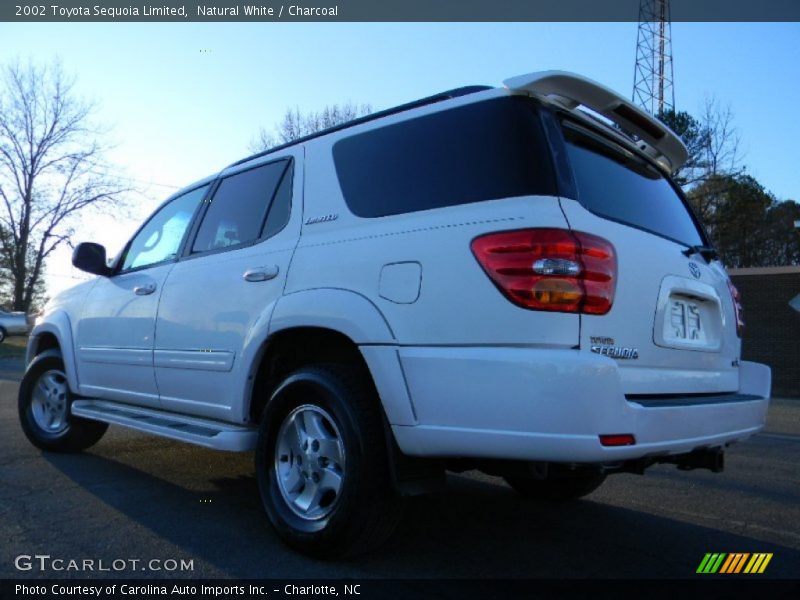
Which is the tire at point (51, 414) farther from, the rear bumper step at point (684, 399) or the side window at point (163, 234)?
the rear bumper step at point (684, 399)

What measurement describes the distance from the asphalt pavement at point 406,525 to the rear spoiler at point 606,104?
2.02 metres

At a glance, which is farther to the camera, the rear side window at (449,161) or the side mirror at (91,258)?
the side mirror at (91,258)

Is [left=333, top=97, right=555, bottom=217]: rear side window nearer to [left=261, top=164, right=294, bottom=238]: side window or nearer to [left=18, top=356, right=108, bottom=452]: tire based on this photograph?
[left=261, top=164, right=294, bottom=238]: side window

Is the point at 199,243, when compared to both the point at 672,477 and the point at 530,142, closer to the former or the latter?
the point at 530,142

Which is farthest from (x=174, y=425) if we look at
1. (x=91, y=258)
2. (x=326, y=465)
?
(x=91, y=258)

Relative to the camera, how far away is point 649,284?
108 inches

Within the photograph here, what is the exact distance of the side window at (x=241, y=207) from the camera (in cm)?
373

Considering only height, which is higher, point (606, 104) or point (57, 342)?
point (606, 104)

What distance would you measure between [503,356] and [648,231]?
1062 millimetres

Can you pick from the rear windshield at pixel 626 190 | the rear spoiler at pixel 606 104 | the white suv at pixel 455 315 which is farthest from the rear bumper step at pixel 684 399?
the rear spoiler at pixel 606 104

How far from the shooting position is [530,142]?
8.84 feet

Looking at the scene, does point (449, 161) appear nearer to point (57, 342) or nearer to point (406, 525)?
point (406, 525)

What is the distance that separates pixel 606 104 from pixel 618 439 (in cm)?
162

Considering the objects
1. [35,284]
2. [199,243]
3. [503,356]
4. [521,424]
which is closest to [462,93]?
[503,356]
